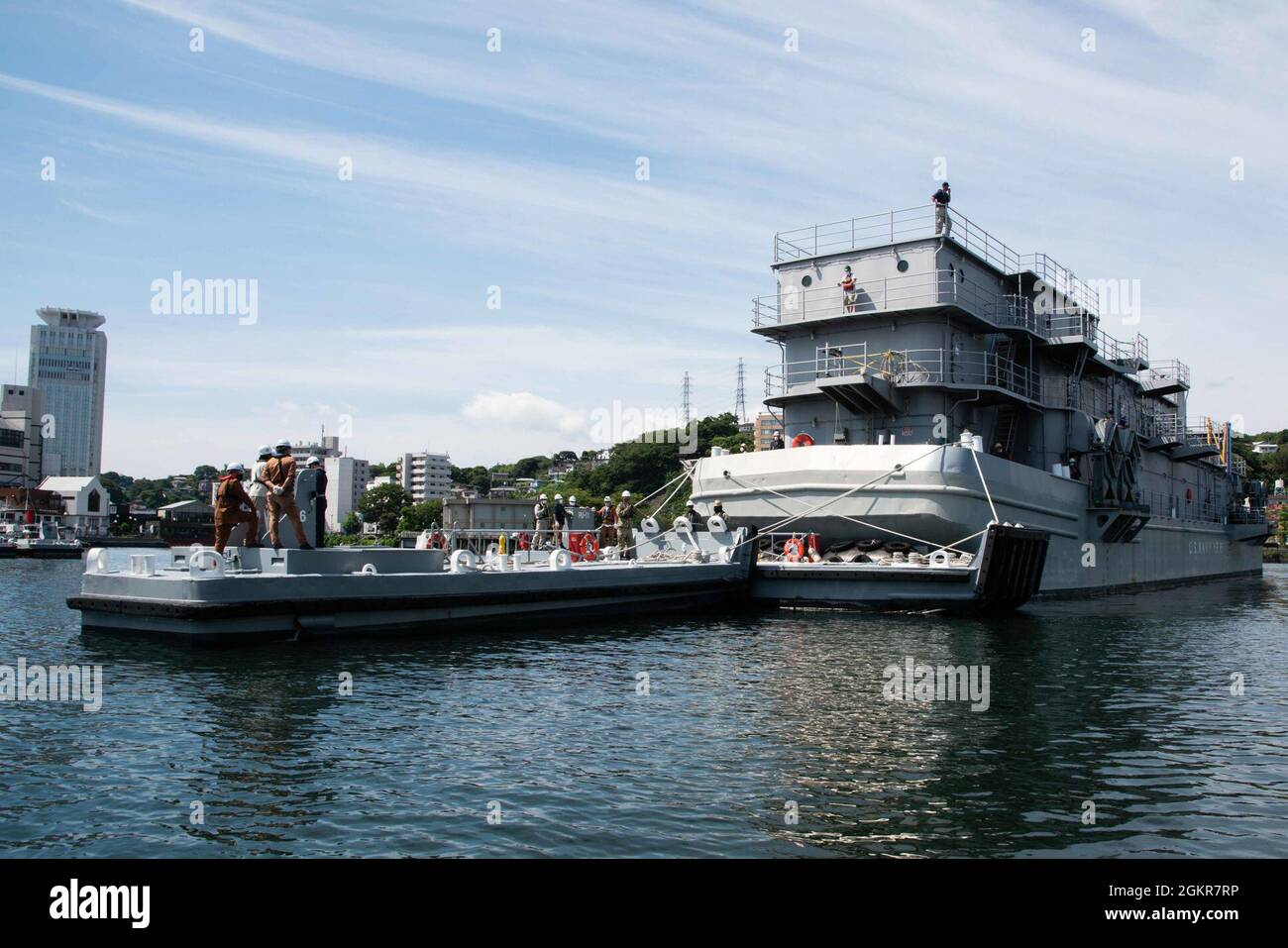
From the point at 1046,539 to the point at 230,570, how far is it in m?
16.6

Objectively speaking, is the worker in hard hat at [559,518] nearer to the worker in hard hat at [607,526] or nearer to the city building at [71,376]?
the worker in hard hat at [607,526]

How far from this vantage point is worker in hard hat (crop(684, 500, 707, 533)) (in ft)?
80.0

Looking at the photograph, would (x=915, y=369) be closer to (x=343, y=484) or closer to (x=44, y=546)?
(x=44, y=546)

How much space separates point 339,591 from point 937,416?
13.9 meters

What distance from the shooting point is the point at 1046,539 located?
21.7 m

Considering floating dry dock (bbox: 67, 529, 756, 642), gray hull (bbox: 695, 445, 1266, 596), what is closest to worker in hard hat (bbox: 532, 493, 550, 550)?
gray hull (bbox: 695, 445, 1266, 596)

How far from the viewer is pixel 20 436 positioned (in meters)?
107

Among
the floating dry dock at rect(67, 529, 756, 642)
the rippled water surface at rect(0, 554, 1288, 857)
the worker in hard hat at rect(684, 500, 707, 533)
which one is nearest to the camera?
the rippled water surface at rect(0, 554, 1288, 857)

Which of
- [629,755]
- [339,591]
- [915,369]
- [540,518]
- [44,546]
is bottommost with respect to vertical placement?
[44,546]

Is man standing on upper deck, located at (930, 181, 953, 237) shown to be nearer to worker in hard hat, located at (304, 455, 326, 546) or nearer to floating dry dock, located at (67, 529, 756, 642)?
floating dry dock, located at (67, 529, 756, 642)

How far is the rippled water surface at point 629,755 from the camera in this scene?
6457 mm

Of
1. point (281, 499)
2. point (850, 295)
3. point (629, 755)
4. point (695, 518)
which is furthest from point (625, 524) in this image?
point (629, 755)

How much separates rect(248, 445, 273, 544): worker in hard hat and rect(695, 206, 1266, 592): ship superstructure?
1120 centimetres

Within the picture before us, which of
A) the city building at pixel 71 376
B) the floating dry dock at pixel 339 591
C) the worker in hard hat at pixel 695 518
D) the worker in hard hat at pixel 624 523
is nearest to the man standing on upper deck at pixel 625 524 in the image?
the worker in hard hat at pixel 624 523
